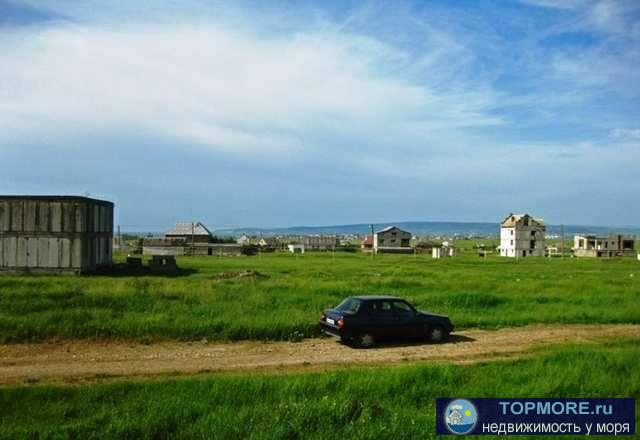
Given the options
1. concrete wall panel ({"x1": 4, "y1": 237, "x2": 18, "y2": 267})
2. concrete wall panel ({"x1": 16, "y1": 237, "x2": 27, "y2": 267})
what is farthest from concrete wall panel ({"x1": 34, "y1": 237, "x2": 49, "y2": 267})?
concrete wall panel ({"x1": 4, "y1": 237, "x2": 18, "y2": 267})

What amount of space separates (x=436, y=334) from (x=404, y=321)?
3.70 feet

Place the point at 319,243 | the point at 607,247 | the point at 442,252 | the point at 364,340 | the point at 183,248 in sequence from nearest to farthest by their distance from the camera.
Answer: the point at 364,340, the point at 183,248, the point at 442,252, the point at 607,247, the point at 319,243

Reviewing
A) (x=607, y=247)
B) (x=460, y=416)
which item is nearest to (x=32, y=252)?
(x=460, y=416)

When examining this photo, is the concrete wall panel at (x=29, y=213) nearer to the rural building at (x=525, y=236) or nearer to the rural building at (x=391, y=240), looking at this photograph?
the rural building at (x=391, y=240)

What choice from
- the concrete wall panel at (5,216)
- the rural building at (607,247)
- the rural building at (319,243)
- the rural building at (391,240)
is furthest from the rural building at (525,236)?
the concrete wall panel at (5,216)

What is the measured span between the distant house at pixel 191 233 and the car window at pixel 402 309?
244ft

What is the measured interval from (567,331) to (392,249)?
79791 millimetres

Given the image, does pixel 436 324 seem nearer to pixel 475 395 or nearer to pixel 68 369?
pixel 475 395

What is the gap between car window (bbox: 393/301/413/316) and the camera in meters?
16.7

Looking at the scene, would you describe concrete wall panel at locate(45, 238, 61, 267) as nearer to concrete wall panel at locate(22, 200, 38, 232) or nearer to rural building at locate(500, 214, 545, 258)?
concrete wall panel at locate(22, 200, 38, 232)

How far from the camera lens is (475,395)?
11.1 metres

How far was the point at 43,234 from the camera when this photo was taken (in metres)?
36.7

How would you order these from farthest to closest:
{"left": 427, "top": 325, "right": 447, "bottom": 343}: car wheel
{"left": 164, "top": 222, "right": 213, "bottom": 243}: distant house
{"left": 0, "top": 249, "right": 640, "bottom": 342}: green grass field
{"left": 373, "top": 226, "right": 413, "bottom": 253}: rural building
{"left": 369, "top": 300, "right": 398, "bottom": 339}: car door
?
{"left": 373, "top": 226, "right": 413, "bottom": 253}: rural building, {"left": 164, "top": 222, "right": 213, "bottom": 243}: distant house, {"left": 427, "top": 325, "right": 447, "bottom": 343}: car wheel, {"left": 0, "top": 249, "right": 640, "bottom": 342}: green grass field, {"left": 369, "top": 300, "right": 398, "bottom": 339}: car door

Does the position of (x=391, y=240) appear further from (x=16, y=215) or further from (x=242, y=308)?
(x=242, y=308)
